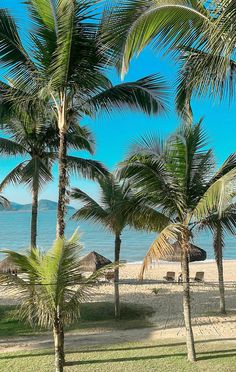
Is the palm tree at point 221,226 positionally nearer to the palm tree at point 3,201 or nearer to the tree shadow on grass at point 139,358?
the tree shadow on grass at point 139,358

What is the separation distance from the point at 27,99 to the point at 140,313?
8.62 meters

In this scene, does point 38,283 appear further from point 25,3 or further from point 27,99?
point 25,3

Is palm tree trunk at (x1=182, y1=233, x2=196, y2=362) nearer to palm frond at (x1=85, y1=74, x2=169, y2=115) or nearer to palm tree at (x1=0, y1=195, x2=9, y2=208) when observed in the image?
palm frond at (x1=85, y1=74, x2=169, y2=115)

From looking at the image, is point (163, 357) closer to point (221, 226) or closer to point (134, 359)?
point (134, 359)

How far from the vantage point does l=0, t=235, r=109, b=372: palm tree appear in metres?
7.64

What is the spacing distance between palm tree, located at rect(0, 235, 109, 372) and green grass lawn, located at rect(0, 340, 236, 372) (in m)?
1.13

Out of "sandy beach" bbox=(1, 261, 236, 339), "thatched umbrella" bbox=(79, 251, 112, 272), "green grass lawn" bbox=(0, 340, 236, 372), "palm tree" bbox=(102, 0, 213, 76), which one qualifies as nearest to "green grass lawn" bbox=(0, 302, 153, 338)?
"sandy beach" bbox=(1, 261, 236, 339)

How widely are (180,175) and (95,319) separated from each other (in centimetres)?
734

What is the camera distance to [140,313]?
49.1ft

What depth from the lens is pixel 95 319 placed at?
14.2 metres

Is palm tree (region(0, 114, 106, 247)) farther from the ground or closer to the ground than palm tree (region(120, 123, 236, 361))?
farther from the ground

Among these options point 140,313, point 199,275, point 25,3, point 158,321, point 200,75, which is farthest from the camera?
point 199,275

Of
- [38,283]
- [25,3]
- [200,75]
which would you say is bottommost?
[38,283]

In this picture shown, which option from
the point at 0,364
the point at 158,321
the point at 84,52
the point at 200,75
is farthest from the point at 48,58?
the point at 158,321
